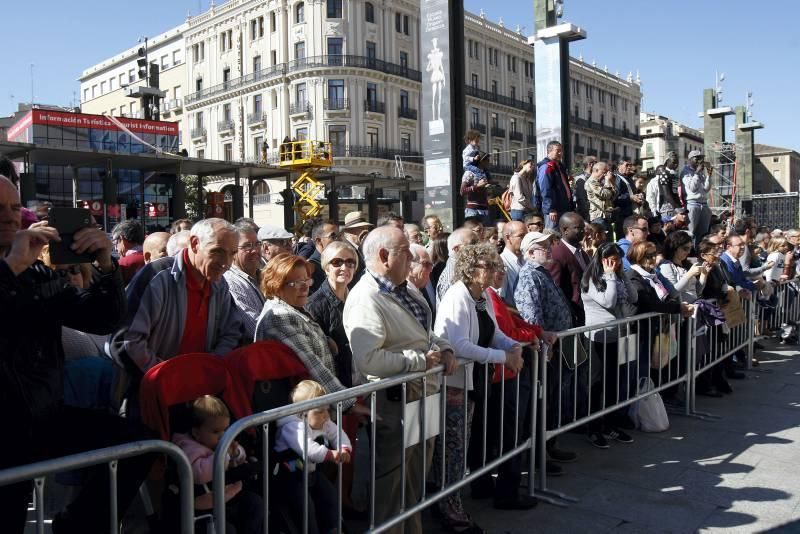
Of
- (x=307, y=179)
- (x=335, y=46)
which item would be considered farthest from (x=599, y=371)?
(x=335, y=46)

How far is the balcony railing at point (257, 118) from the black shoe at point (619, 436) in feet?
166

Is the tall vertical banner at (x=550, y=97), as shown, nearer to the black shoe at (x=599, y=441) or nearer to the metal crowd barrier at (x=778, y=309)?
the metal crowd barrier at (x=778, y=309)

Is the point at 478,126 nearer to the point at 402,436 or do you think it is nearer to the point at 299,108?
the point at 299,108

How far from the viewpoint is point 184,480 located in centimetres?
251

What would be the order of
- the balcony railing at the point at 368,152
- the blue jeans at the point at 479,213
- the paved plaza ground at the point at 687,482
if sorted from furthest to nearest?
1. the balcony railing at the point at 368,152
2. the blue jeans at the point at 479,213
3. the paved plaza ground at the point at 687,482

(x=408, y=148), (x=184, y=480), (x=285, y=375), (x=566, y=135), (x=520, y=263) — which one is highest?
(x=408, y=148)

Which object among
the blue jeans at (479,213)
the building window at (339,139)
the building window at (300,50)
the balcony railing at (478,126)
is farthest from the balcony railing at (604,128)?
the blue jeans at (479,213)

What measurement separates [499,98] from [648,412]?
57.7 metres

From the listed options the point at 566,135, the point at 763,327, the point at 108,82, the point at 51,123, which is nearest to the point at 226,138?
the point at 51,123

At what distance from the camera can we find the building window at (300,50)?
51469 mm

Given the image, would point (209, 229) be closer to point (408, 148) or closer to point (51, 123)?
point (51, 123)

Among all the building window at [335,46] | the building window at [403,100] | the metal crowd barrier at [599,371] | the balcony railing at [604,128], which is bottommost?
the metal crowd barrier at [599,371]

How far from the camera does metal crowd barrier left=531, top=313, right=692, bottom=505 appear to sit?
4992mm

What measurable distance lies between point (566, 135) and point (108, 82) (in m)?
73.2
